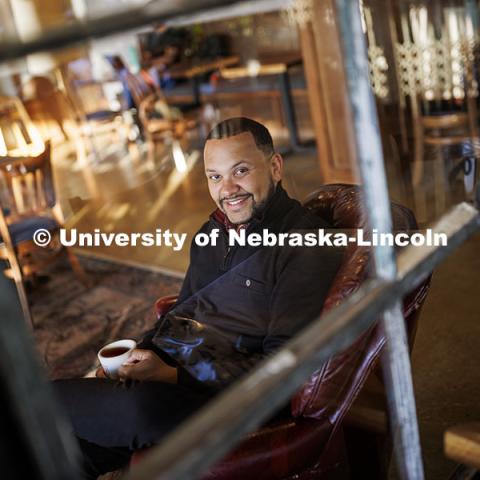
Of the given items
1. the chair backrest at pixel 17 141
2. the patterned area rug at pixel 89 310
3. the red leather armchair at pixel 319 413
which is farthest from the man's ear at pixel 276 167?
the chair backrest at pixel 17 141

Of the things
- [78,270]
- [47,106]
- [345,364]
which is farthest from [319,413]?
[47,106]

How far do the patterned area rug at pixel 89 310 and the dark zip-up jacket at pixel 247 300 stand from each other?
1056mm

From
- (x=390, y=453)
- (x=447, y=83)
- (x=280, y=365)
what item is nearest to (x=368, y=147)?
(x=280, y=365)

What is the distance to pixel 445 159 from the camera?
3.88 m

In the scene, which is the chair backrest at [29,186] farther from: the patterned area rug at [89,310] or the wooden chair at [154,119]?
the wooden chair at [154,119]

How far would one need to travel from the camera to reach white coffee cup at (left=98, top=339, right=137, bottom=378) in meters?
1.65

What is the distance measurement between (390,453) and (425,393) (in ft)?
2.26

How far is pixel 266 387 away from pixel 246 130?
100 centimetres

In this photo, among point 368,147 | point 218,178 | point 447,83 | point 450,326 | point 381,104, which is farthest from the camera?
point 381,104

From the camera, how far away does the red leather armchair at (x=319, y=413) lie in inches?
54.2

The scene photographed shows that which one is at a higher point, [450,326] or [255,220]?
[255,220]

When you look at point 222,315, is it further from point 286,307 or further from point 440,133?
point 440,133

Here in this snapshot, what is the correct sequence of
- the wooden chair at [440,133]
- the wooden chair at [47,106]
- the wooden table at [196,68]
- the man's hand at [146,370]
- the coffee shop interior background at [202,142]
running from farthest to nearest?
1. the wooden table at [196,68]
2. the wooden chair at [47,106]
3. the wooden chair at [440,133]
4. the coffee shop interior background at [202,142]
5. the man's hand at [146,370]

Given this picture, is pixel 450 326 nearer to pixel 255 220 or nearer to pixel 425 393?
pixel 425 393
